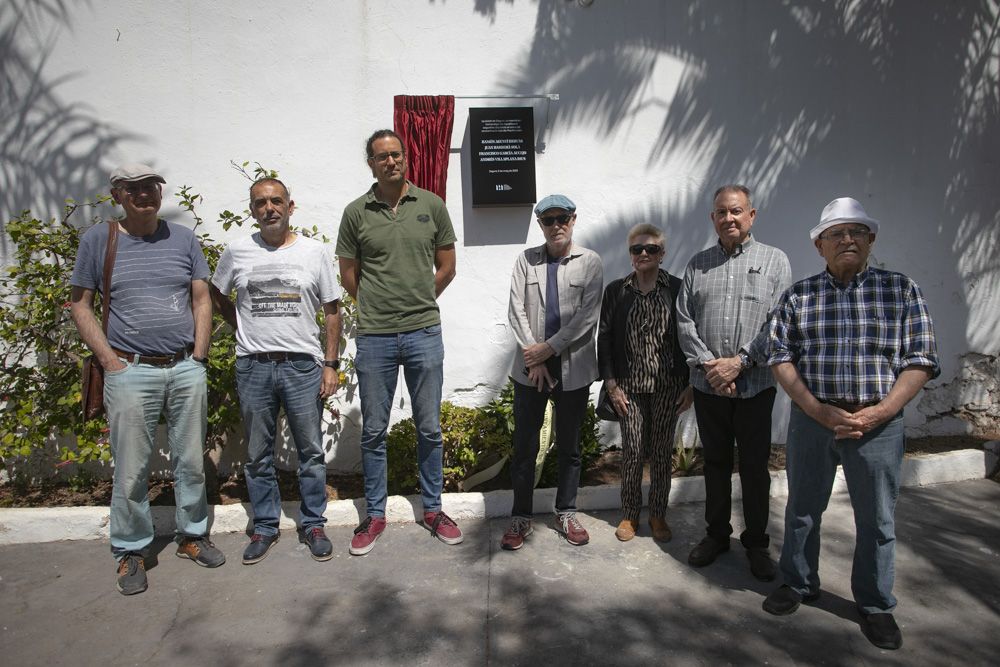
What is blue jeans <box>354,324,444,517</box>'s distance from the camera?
4.21 m

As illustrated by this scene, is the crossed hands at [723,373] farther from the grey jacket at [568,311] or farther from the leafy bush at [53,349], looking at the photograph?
the leafy bush at [53,349]

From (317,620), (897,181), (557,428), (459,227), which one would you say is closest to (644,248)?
(557,428)

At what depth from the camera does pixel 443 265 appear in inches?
175

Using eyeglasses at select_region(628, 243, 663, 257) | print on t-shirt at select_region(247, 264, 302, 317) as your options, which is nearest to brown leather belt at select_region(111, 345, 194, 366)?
print on t-shirt at select_region(247, 264, 302, 317)

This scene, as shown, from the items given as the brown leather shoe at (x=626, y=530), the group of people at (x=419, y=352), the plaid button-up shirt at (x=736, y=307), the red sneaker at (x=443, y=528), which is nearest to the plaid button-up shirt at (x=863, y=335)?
the group of people at (x=419, y=352)

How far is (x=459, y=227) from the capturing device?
5.33 metres

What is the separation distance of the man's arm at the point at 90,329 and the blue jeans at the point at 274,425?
681 millimetres

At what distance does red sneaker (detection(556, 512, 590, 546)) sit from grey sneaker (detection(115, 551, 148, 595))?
2455mm

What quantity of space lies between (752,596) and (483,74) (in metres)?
4.01

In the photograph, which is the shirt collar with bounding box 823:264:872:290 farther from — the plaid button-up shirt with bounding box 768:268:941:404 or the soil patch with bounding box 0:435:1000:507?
the soil patch with bounding box 0:435:1000:507

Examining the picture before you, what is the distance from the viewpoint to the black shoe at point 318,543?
13.6 ft

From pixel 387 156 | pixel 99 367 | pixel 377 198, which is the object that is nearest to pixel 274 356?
pixel 99 367

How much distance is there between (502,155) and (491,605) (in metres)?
3.23

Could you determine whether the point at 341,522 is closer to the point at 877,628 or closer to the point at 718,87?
the point at 877,628
